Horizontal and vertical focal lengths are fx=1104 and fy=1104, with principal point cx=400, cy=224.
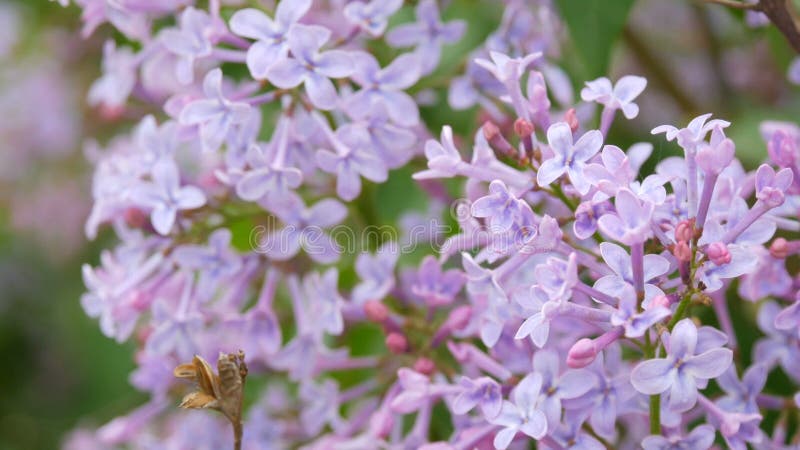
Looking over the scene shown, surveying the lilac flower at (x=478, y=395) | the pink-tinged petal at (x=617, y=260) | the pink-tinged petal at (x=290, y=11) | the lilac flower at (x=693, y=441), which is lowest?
the lilac flower at (x=693, y=441)

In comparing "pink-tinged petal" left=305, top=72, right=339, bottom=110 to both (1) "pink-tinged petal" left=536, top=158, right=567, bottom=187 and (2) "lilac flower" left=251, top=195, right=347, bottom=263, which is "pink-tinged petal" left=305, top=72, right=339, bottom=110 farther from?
(1) "pink-tinged petal" left=536, top=158, right=567, bottom=187

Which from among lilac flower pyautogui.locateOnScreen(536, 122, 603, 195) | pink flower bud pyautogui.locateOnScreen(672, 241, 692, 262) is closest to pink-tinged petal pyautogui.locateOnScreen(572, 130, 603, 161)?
lilac flower pyautogui.locateOnScreen(536, 122, 603, 195)

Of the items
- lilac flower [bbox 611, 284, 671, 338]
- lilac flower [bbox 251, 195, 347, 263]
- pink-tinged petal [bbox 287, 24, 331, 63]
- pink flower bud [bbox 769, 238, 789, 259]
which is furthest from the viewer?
lilac flower [bbox 251, 195, 347, 263]

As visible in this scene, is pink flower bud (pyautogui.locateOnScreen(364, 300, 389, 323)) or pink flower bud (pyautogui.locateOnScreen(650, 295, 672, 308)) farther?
pink flower bud (pyautogui.locateOnScreen(364, 300, 389, 323))

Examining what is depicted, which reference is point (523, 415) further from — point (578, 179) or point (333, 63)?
point (333, 63)

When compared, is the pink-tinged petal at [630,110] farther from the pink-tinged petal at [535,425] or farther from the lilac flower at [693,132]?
the pink-tinged petal at [535,425]

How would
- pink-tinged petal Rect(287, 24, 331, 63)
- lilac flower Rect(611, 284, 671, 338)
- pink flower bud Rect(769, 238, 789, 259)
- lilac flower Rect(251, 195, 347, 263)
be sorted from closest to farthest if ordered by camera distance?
1. lilac flower Rect(611, 284, 671, 338)
2. pink flower bud Rect(769, 238, 789, 259)
3. pink-tinged petal Rect(287, 24, 331, 63)
4. lilac flower Rect(251, 195, 347, 263)

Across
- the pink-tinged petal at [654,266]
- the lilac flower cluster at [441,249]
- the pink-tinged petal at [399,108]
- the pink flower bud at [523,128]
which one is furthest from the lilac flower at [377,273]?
the pink-tinged petal at [654,266]

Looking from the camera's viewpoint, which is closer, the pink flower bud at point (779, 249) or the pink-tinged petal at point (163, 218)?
the pink flower bud at point (779, 249)
